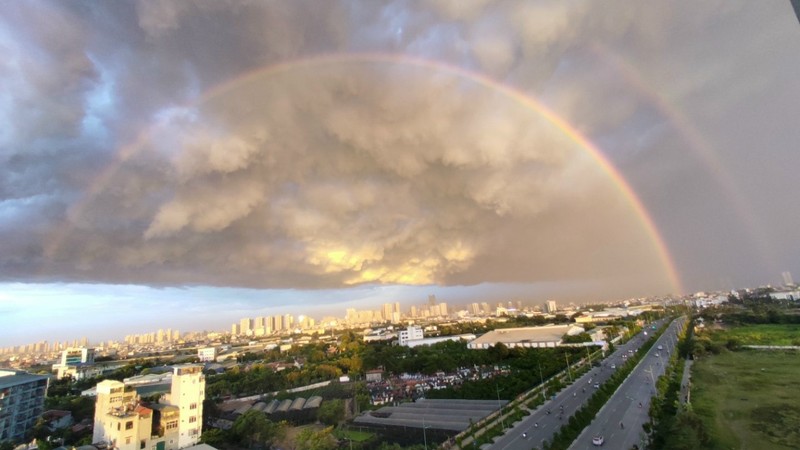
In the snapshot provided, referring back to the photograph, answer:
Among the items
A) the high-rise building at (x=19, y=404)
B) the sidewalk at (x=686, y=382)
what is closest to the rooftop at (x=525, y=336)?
the sidewalk at (x=686, y=382)

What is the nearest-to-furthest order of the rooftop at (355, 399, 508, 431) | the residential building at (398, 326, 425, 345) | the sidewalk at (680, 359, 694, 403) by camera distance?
the rooftop at (355, 399, 508, 431) → the sidewalk at (680, 359, 694, 403) → the residential building at (398, 326, 425, 345)

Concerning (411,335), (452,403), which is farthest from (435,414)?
(411,335)

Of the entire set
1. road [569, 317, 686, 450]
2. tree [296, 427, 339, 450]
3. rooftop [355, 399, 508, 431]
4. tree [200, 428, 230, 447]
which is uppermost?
tree [296, 427, 339, 450]

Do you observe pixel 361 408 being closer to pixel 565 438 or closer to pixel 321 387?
pixel 321 387

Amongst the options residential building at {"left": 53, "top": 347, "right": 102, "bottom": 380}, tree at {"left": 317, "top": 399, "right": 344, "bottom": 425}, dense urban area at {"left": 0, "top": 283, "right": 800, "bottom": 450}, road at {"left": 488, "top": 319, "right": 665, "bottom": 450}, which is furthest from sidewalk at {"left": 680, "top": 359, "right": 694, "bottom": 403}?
residential building at {"left": 53, "top": 347, "right": 102, "bottom": 380}

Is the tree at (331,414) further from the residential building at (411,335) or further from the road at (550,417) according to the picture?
the residential building at (411,335)

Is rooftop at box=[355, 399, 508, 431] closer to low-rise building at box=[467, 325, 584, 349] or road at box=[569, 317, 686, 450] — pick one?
road at box=[569, 317, 686, 450]

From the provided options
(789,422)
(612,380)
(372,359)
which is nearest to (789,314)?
(612,380)
